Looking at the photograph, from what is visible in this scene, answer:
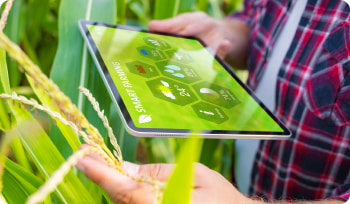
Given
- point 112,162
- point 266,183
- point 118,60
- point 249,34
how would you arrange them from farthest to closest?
point 249,34, point 266,183, point 118,60, point 112,162

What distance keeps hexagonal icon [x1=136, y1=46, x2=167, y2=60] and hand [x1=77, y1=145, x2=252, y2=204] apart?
18cm

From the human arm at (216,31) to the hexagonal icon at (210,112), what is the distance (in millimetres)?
241

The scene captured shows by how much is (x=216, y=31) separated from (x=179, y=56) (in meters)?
0.21

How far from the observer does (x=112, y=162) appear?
246 millimetres

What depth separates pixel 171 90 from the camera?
33cm

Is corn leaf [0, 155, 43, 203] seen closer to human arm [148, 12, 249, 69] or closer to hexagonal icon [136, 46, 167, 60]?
hexagonal icon [136, 46, 167, 60]

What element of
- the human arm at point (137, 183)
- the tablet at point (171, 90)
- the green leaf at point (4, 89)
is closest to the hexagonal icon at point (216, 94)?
the tablet at point (171, 90)

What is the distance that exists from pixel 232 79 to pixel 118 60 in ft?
0.52

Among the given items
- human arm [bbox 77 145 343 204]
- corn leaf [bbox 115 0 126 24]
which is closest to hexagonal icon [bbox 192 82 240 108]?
human arm [bbox 77 145 343 204]

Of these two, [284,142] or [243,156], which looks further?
[243,156]

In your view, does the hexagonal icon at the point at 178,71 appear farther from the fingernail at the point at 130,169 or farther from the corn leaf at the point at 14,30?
the corn leaf at the point at 14,30

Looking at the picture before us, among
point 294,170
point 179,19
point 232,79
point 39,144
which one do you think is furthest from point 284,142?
point 39,144

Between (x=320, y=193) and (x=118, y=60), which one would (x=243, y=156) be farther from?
(x=118, y=60)

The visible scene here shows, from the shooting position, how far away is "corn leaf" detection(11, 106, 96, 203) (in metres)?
0.29
